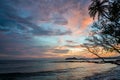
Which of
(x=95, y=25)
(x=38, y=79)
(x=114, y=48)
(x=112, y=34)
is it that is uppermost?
(x=95, y=25)

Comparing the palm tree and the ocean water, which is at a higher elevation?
the palm tree

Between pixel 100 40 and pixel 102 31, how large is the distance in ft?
2.82

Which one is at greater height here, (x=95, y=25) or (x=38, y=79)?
(x=95, y=25)

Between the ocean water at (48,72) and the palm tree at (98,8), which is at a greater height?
the palm tree at (98,8)

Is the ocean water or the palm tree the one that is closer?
the palm tree

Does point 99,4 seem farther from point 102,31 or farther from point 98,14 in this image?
point 102,31

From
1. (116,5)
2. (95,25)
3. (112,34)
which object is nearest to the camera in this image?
(116,5)

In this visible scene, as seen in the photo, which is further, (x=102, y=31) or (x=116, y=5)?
(x=102, y=31)

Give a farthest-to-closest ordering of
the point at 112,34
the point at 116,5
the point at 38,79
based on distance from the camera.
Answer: the point at 38,79 < the point at 112,34 < the point at 116,5

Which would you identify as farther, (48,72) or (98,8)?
(48,72)

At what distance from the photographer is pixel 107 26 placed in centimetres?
1836

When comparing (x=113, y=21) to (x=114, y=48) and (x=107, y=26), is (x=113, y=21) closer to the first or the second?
(x=107, y=26)

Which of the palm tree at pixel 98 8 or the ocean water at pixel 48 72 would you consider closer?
the palm tree at pixel 98 8

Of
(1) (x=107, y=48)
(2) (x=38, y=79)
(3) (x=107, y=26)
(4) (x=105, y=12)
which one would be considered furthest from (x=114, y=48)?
(2) (x=38, y=79)
